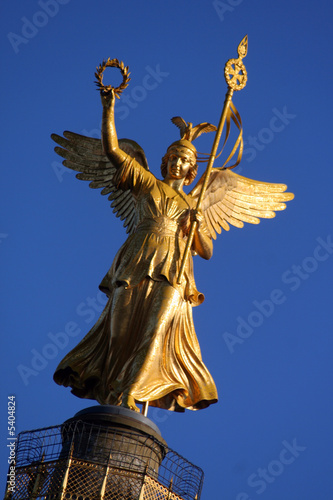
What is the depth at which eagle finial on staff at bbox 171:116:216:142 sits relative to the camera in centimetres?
1775

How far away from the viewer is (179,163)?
1712cm

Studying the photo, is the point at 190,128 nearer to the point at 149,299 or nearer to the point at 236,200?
the point at 236,200

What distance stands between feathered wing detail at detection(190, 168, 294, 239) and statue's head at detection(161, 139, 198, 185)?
225 mm

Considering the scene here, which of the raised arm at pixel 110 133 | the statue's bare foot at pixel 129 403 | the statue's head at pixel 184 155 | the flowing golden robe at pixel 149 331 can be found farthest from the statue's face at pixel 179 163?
the statue's bare foot at pixel 129 403

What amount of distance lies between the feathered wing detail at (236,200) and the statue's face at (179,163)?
20.5 inches

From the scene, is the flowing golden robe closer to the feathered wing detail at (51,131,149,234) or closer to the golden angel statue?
the golden angel statue

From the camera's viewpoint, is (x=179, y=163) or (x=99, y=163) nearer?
(x=179, y=163)

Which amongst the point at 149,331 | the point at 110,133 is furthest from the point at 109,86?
the point at 149,331

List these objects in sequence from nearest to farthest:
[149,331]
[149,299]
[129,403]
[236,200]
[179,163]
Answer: [129,403] < [149,331] < [149,299] < [179,163] < [236,200]

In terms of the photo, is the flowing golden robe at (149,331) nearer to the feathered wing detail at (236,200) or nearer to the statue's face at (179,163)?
the statue's face at (179,163)

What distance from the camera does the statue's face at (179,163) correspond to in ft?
56.2

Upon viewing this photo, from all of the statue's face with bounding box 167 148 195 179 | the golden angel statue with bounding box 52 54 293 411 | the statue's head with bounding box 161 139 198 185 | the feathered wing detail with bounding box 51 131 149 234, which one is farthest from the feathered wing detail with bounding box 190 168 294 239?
the feathered wing detail with bounding box 51 131 149 234

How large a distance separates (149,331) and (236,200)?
3.94 m

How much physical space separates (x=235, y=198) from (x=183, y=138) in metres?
1.56
